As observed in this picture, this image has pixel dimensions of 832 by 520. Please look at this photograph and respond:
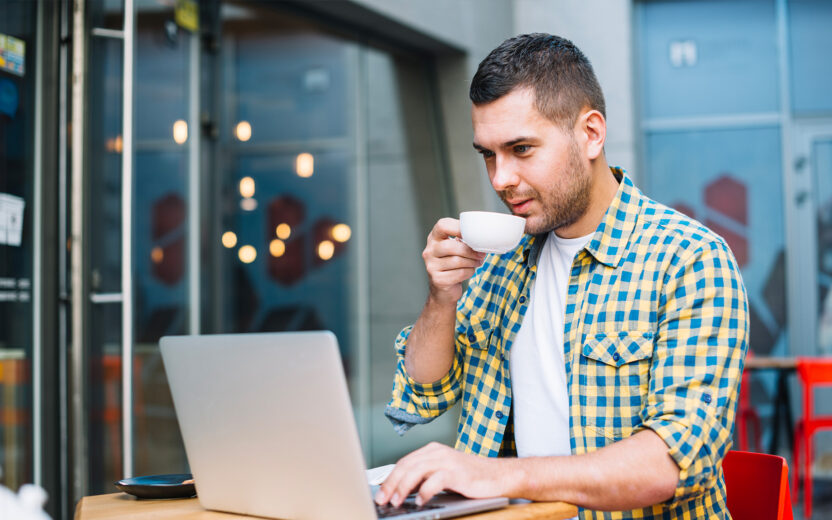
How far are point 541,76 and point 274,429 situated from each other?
0.84m

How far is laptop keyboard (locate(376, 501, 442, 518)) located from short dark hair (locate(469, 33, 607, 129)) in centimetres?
77

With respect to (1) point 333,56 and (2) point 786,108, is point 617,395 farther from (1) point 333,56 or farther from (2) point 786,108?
(2) point 786,108

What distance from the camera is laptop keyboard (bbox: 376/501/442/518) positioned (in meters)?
1.15

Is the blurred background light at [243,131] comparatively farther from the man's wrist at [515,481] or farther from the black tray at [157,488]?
the man's wrist at [515,481]

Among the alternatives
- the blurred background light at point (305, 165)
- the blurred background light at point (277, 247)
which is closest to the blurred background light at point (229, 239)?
the blurred background light at point (277, 247)

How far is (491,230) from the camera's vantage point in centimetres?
145

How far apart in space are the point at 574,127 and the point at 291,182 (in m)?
3.19

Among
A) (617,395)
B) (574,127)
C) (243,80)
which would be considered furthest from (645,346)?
(243,80)

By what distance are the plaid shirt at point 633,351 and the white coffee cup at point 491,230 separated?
222 millimetres

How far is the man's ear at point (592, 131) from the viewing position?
1.69 meters

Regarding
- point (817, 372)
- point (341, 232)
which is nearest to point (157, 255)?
point (341, 232)

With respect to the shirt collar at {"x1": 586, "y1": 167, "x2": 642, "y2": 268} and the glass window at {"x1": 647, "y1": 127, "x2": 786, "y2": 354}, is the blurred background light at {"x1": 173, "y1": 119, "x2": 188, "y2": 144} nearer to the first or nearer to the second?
the shirt collar at {"x1": 586, "y1": 167, "x2": 642, "y2": 268}

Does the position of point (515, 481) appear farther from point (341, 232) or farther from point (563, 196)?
point (341, 232)

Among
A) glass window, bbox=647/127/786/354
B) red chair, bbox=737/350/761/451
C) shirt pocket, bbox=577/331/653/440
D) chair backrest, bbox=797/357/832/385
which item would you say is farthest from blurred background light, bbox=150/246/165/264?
glass window, bbox=647/127/786/354
